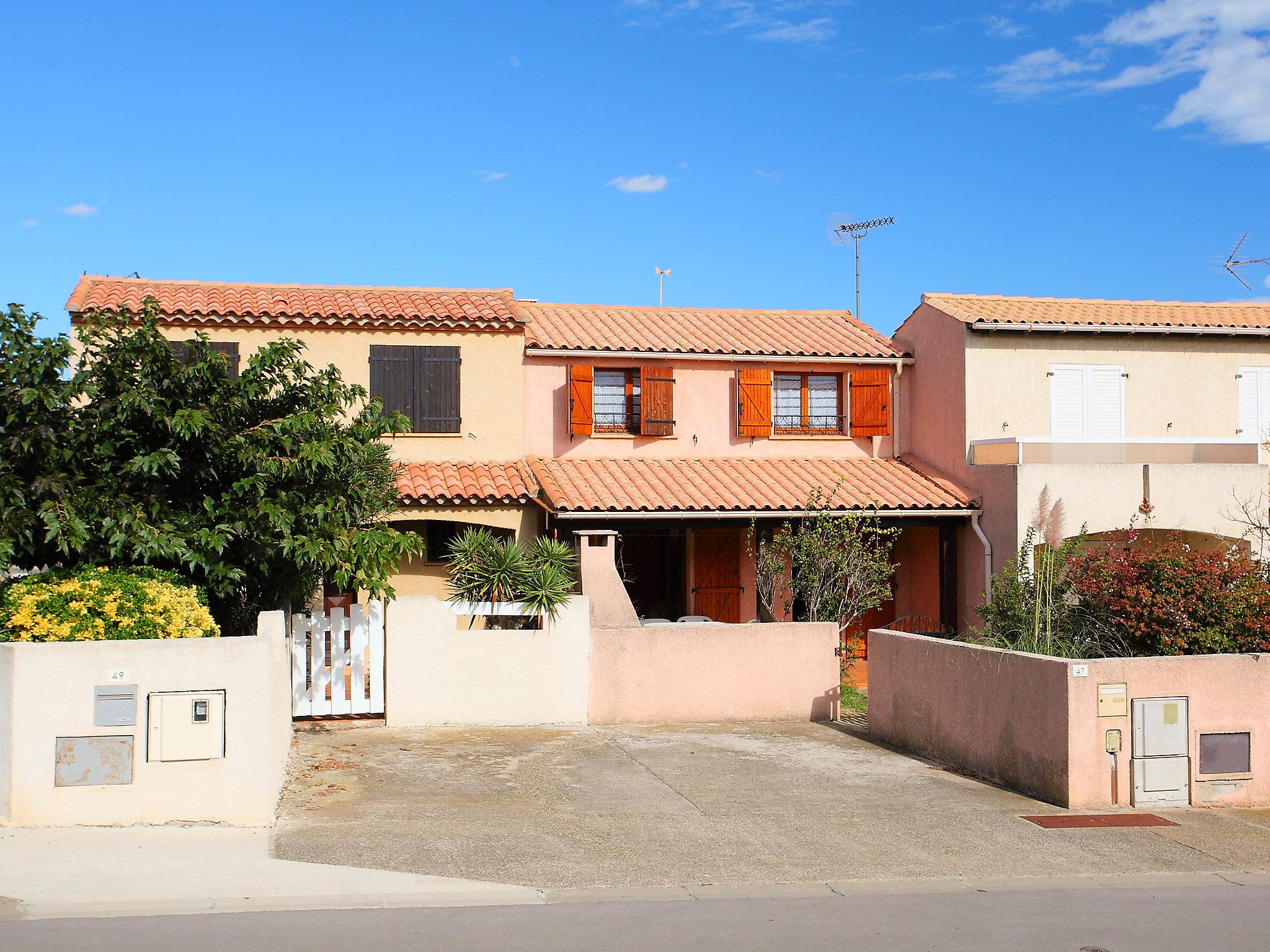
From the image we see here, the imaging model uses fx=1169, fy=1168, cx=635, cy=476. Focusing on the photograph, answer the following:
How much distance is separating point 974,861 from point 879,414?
13018 millimetres

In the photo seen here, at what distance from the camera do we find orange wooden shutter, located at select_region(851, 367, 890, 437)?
20.4 meters

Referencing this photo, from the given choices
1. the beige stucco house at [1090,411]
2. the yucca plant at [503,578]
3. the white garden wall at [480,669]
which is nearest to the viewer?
the white garden wall at [480,669]

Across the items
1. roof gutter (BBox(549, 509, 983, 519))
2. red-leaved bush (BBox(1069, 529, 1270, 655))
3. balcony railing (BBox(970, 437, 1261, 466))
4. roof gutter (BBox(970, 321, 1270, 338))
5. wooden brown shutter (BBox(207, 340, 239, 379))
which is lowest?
red-leaved bush (BBox(1069, 529, 1270, 655))

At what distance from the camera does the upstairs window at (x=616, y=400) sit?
65.2 ft

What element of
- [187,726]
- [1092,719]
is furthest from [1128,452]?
[187,726]

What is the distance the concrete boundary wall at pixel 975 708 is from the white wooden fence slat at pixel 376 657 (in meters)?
5.39

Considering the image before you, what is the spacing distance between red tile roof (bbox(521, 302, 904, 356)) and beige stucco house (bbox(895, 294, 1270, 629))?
55.6 inches

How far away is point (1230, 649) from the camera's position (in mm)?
10578

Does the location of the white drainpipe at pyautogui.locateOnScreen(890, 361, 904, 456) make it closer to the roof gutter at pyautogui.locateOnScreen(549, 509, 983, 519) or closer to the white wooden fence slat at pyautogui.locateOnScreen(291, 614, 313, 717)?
the roof gutter at pyautogui.locateOnScreen(549, 509, 983, 519)

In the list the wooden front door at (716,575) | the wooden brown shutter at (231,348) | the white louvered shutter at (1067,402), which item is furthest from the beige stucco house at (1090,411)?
the wooden brown shutter at (231,348)

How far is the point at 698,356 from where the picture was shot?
780 inches

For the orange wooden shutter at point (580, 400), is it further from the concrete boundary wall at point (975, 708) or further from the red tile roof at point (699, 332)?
the concrete boundary wall at point (975, 708)

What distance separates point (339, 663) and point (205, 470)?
107 inches

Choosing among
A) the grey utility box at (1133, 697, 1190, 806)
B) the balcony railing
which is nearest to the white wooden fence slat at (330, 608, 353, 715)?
→ the grey utility box at (1133, 697, 1190, 806)
